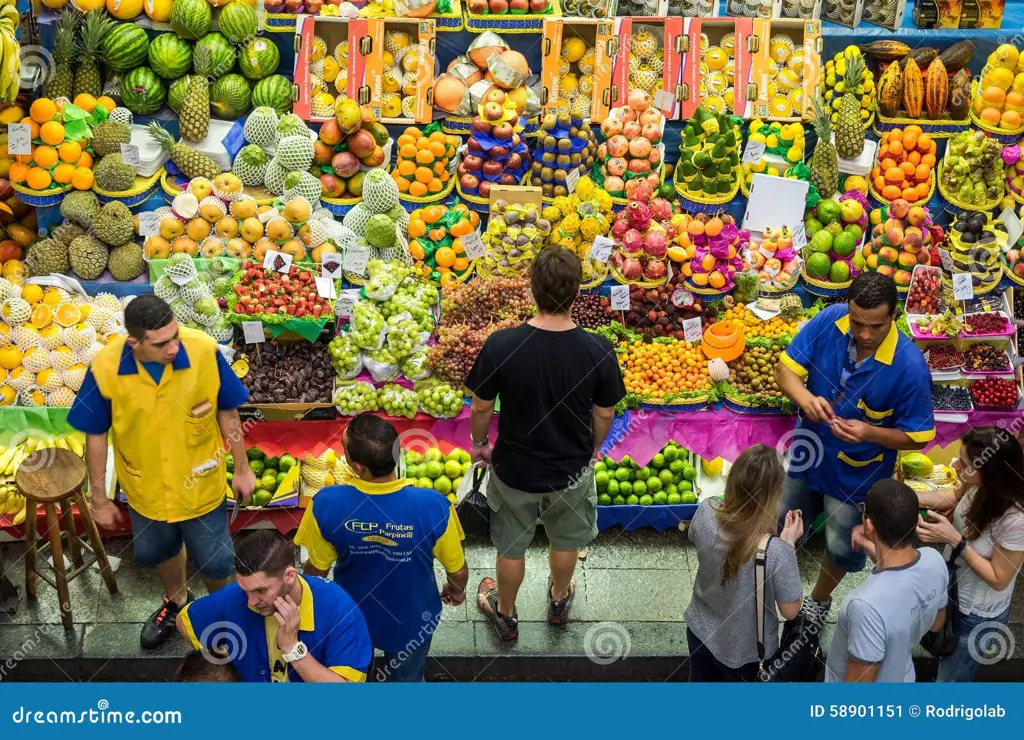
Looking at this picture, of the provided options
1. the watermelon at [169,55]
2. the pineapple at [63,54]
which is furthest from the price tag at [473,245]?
the pineapple at [63,54]

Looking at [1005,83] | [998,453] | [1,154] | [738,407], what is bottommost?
[738,407]

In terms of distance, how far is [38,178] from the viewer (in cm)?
623

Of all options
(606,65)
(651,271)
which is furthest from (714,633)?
(606,65)

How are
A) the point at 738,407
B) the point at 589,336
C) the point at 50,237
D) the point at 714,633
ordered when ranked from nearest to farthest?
the point at 714,633, the point at 589,336, the point at 738,407, the point at 50,237

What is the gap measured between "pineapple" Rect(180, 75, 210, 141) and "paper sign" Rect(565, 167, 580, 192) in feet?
7.16

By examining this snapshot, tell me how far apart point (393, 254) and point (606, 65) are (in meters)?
1.89

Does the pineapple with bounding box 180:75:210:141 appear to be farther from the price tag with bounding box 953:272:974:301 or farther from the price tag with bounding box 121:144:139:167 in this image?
the price tag with bounding box 953:272:974:301

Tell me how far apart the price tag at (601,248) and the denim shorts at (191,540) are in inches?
98.0

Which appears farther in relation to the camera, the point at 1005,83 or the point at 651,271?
the point at 1005,83

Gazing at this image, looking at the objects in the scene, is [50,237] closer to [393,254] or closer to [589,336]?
[393,254]

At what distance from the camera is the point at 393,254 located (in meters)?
6.34

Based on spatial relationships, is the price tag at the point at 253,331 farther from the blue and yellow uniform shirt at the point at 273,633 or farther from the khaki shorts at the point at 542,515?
the blue and yellow uniform shirt at the point at 273,633

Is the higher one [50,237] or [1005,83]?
[1005,83]

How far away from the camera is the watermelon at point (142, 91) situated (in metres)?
6.65
